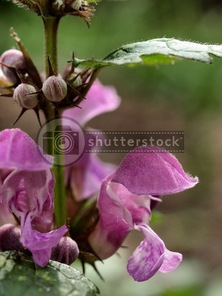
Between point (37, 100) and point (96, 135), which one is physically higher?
point (37, 100)

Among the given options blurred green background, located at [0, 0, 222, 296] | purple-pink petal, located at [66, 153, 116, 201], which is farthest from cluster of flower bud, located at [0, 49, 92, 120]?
blurred green background, located at [0, 0, 222, 296]

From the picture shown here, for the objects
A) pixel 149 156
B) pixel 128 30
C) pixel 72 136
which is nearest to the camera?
pixel 149 156

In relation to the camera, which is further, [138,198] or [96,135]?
[96,135]

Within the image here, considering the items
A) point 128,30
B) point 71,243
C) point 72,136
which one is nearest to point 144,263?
point 71,243

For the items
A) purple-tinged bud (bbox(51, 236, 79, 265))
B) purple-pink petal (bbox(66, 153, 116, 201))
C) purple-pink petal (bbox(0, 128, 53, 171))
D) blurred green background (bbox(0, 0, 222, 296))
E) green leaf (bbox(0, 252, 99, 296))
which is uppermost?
purple-pink petal (bbox(0, 128, 53, 171))

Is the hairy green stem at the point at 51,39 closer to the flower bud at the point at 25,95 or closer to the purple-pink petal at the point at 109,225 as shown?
the flower bud at the point at 25,95

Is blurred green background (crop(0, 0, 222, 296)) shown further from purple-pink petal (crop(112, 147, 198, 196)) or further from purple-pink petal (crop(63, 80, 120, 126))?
purple-pink petal (crop(112, 147, 198, 196))

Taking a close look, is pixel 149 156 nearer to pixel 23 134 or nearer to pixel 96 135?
pixel 23 134

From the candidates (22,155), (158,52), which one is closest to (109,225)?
(22,155)
